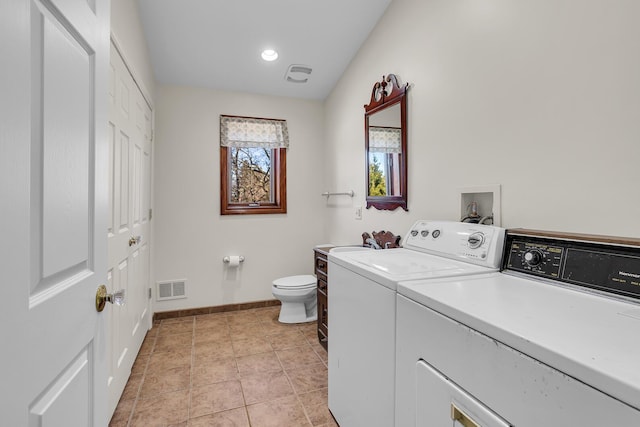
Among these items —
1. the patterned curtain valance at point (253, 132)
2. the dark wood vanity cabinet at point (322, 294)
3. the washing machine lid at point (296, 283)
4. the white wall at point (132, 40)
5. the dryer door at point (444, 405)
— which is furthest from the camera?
the patterned curtain valance at point (253, 132)

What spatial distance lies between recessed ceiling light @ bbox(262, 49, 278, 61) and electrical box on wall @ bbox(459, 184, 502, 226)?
80.5 inches

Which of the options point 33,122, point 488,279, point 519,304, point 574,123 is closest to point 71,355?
point 33,122

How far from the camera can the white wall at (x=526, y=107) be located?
104 centimetres

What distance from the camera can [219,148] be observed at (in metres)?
3.26

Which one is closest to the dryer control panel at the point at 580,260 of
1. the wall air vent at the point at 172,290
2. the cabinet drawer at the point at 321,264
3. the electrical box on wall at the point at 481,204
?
the electrical box on wall at the point at 481,204

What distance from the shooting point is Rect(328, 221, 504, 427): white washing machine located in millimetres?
1142

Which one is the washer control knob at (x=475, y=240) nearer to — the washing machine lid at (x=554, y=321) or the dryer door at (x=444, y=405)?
the washing machine lid at (x=554, y=321)

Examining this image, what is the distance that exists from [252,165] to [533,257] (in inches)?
116

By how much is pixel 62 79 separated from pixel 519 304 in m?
1.21

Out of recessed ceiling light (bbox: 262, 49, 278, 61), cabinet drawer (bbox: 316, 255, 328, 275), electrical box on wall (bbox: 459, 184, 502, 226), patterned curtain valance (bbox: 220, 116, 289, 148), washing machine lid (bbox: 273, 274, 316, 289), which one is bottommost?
washing machine lid (bbox: 273, 274, 316, 289)

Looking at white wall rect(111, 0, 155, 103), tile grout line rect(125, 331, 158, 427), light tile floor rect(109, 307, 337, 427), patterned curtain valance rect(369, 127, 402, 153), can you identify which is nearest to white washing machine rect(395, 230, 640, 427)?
light tile floor rect(109, 307, 337, 427)

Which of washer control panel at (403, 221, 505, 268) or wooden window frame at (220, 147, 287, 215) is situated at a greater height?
wooden window frame at (220, 147, 287, 215)

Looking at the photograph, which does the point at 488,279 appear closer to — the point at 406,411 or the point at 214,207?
the point at 406,411

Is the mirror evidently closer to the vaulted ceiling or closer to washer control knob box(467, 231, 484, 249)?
the vaulted ceiling
